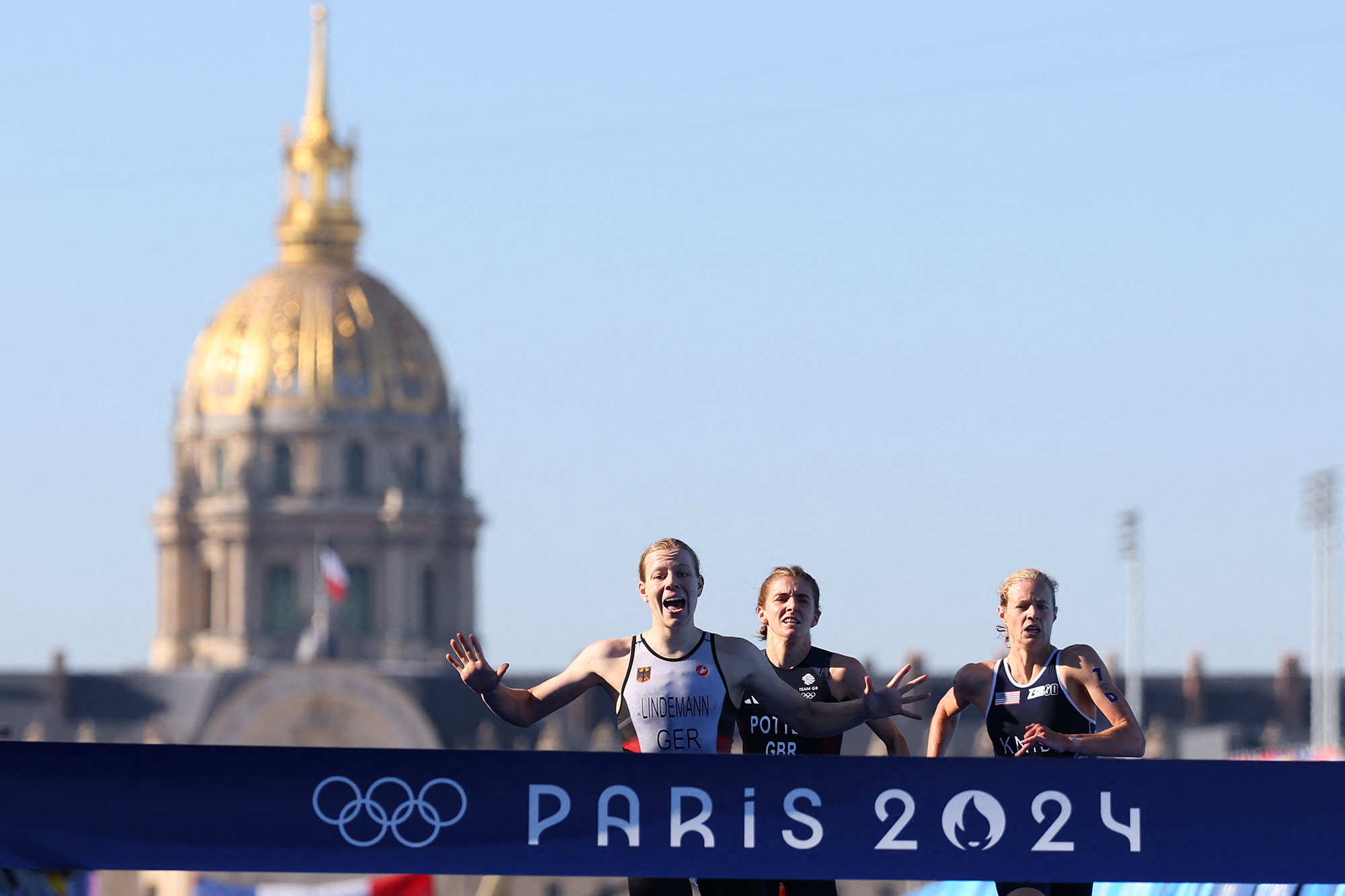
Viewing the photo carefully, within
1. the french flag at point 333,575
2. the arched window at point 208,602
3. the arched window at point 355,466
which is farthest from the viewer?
the arched window at point 355,466

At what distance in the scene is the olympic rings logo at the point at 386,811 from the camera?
1057 cm

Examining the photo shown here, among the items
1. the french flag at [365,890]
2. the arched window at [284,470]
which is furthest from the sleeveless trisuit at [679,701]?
the arched window at [284,470]

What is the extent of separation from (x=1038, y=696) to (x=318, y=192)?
141 m

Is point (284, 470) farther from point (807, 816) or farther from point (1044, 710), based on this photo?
point (807, 816)

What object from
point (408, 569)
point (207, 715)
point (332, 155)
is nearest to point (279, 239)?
point (332, 155)

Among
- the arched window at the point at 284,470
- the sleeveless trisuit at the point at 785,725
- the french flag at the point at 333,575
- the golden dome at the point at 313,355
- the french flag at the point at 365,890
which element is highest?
the golden dome at the point at 313,355

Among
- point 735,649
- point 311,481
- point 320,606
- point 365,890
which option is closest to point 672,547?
point 735,649

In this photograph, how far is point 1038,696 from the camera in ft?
36.6

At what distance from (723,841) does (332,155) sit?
5654 inches

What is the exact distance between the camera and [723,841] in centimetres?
1062

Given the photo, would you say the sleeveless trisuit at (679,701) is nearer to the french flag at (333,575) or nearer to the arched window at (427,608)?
the french flag at (333,575)

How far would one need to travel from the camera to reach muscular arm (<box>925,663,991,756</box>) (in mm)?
11250

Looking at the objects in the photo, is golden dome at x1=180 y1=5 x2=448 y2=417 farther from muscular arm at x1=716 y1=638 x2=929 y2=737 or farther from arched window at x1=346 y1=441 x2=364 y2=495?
muscular arm at x1=716 y1=638 x2=929 y2=737

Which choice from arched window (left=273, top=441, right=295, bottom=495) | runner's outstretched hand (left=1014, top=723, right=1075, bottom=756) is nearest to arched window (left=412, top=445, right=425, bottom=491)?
arched window (left=273, top=441, right=295, bottom=495)
